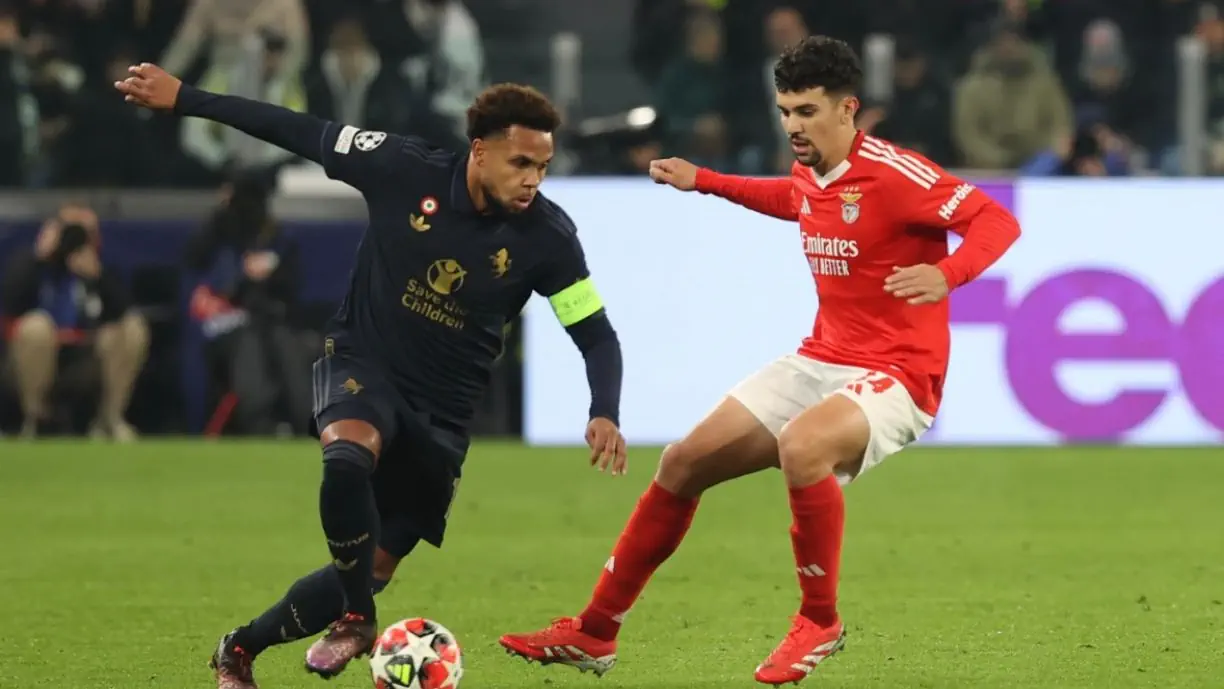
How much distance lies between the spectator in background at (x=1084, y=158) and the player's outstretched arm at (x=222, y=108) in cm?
923

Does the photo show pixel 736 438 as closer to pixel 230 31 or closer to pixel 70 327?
pixel 70 327

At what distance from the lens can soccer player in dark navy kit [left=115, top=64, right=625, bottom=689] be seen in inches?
246

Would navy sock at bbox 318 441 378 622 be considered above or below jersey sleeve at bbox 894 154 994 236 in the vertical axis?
below

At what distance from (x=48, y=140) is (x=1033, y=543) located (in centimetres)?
854

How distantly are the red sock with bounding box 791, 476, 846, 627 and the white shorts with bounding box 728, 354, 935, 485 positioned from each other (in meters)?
0.19

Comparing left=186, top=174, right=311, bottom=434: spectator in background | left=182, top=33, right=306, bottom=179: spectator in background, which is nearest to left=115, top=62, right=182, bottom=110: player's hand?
left=186, top=174, right=311, bottom=434: spectator in background

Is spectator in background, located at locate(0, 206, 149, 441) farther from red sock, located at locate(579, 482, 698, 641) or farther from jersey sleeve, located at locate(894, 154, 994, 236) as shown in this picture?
jersey sleeve, located at locate(894, 154, 994, 236)

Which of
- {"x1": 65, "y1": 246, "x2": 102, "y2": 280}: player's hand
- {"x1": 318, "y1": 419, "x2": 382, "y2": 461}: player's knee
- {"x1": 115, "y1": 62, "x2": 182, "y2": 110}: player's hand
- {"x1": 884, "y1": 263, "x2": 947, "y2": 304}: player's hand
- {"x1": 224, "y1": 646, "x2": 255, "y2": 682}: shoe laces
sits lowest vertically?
{"x1": 65, "y1": 246, "x2": 102, "y2": 280}: player's hand

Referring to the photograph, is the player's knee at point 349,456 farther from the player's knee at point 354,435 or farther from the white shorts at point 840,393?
the white shorts at point 840,393

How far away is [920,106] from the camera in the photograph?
600 inches

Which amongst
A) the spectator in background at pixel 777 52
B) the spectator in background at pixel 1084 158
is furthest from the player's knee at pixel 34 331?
the spectator in background at pixel 1084 158

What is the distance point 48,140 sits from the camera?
1553 centimetres

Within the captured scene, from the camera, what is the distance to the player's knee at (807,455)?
6.33m

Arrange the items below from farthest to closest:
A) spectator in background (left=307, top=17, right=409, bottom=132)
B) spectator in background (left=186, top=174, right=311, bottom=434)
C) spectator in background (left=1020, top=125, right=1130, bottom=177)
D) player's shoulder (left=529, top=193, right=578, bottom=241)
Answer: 1. spectator in background (left=307, top=17, right=409, bottom=132)
2. spectator in background (left=1020, top=125, right=1130, bottom=177)
3. spectator in background (left=186, top=174, right=311, bottom=434)
4. player's shoulder (left=529, top=193, right=578, bottom=241)
